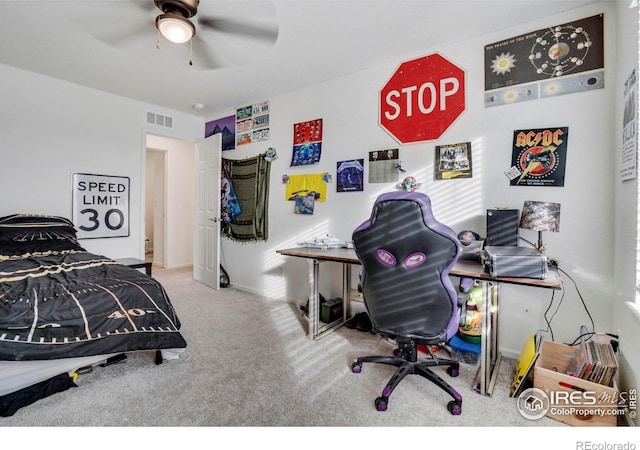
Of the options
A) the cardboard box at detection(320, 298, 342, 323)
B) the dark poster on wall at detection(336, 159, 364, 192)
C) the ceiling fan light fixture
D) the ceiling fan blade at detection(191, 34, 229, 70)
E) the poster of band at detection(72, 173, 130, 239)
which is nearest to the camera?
the ceiling fan light fixture

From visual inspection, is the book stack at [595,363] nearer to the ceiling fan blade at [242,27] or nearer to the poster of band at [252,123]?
the ceiling fan blade at [242,27]

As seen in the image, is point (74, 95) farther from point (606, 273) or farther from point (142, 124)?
point (606, 273)

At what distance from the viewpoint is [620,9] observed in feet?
6.03

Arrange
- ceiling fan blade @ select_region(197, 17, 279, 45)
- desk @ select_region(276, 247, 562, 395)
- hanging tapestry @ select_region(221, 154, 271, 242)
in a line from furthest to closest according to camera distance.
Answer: hanging tapestry @ select_region(221, 154, 271, 242), ceiling fan blade @ select_region(197, 17, 279, 45), desk @ select_region(276, 247, 562, 395)

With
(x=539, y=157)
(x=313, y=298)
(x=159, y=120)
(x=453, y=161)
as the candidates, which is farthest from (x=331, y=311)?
(x=159, y=120)

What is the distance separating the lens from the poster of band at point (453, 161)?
2.46m

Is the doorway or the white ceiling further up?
the white ceiling

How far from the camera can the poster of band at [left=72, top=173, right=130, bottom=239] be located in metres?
3.56

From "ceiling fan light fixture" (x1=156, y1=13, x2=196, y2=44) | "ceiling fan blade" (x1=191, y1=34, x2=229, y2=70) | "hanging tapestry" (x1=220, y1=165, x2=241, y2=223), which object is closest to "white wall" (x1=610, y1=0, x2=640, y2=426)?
"ceiling fan light fixture" (x1=156, y1=13, x2=196, y2=44)

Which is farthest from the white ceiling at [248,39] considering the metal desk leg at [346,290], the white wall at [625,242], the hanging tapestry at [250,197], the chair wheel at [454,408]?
the chair wheel at [454,408]

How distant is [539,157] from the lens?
2.18 m

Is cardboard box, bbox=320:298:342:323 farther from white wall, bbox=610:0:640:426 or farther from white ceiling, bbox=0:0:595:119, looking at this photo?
white ceiling, bbox=0:0:595:119

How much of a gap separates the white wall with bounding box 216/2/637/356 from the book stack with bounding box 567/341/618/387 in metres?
0.43

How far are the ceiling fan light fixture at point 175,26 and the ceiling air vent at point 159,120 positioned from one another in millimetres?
2638
